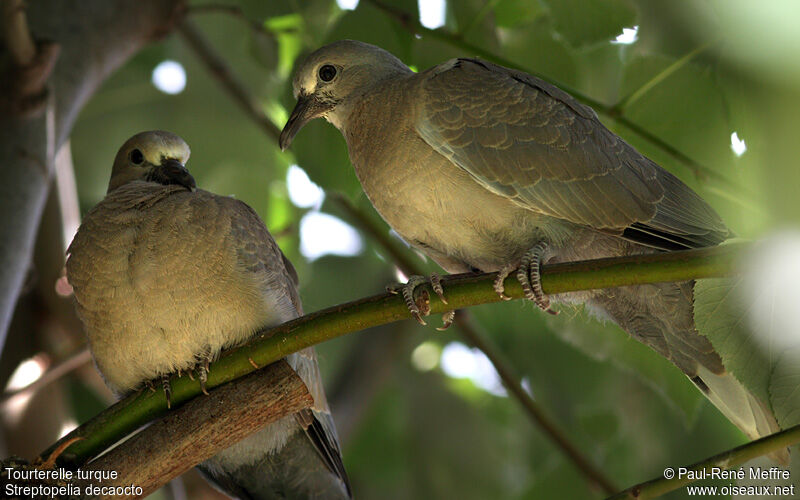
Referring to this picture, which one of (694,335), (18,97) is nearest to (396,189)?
(694,335)

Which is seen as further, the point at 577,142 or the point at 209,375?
the point at 577,142

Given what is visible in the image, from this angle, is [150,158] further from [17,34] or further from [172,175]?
[17,34]

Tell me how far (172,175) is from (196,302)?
70 centimetres

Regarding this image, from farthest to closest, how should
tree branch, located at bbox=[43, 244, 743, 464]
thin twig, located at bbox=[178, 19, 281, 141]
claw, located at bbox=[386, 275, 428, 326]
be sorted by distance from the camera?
thin twig, located at bbox=[178, 19, 281, 141]
claw, located at bbox=[386, 275, 428, 326]
tree branch, located at bbox=[43, 244, 743, 464]

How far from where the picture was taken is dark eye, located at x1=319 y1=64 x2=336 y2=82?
2.98 meters

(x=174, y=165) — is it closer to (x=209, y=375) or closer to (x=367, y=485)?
(x=209, y=375)

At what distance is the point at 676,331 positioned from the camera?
2.60 metres

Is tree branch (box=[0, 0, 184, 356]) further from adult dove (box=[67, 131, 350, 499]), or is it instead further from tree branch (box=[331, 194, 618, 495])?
tree branch (box=[331, 194, 618, 495])

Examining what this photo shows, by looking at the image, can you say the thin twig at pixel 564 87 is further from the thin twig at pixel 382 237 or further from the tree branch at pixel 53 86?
the tree branch at pixel 53 86

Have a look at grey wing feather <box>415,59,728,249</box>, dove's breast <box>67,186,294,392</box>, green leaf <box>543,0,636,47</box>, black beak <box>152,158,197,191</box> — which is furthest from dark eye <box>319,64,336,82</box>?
green leaf <box>543,0,636,47</box>

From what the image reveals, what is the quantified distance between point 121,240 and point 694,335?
1.67 meters

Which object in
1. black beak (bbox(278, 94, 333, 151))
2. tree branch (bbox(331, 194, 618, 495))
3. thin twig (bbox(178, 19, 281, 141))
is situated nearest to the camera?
black beak (bbox(278, 94, 333, 151))

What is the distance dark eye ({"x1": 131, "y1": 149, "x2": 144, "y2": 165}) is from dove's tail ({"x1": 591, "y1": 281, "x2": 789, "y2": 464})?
5.35ft

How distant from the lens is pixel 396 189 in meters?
2.54
